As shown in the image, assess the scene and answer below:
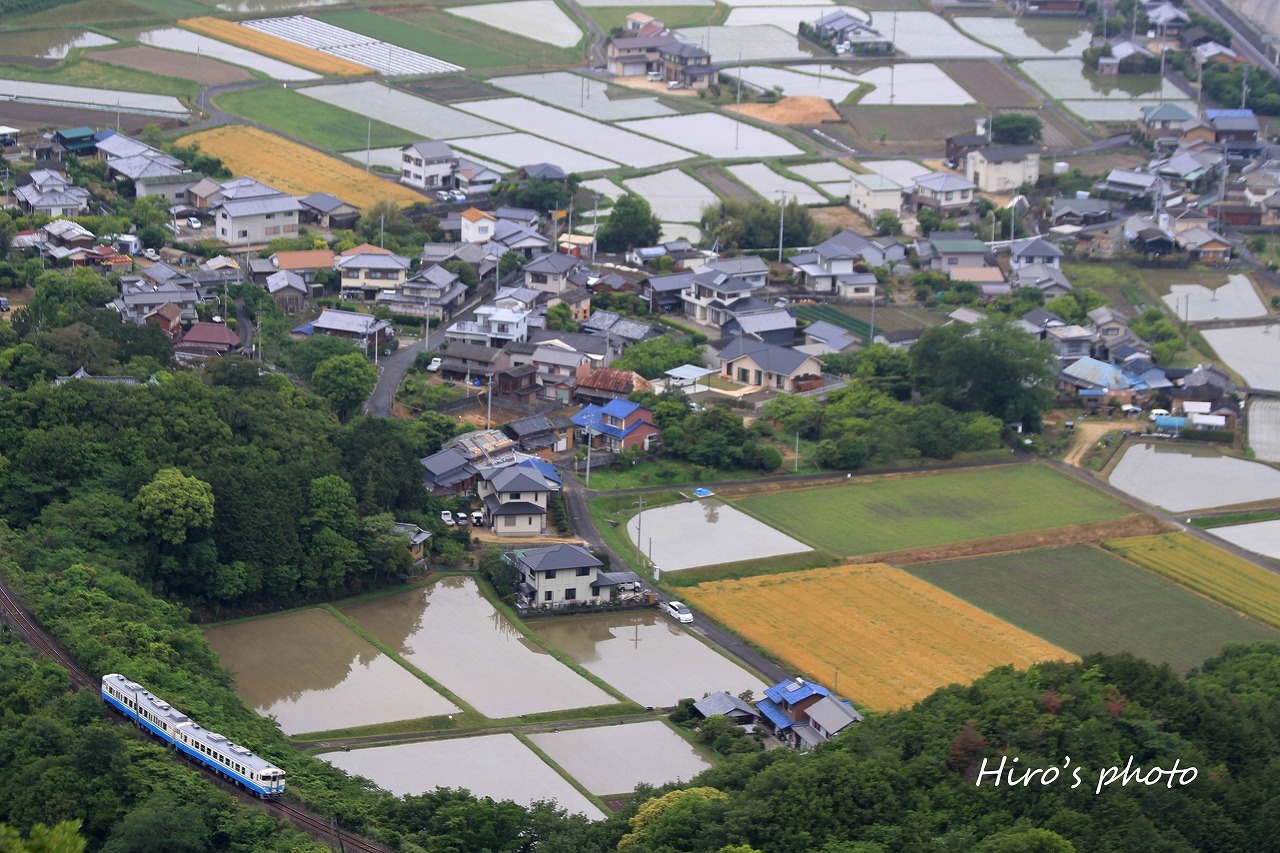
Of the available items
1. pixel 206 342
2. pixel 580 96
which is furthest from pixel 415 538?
pixel 580 96

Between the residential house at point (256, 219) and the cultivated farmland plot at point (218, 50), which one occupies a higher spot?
the cultivated farmland plot at point (218, 50)

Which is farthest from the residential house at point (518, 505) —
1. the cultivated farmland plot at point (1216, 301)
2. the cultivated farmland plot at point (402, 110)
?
the cultivated farmland plot at point (402, 110)

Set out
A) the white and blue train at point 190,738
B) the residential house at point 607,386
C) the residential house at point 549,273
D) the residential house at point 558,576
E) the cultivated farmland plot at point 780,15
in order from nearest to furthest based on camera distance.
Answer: the white and blue train at point 190,738 → the residential house at point 558,576 → the residential house at point 607,386 → the residential house at point 549,273 → the cultivated farmland plot at point 780,15

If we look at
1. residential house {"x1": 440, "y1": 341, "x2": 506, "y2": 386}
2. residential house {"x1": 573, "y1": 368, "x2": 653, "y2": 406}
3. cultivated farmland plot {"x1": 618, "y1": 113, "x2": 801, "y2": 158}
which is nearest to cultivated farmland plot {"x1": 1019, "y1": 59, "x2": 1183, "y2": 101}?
cultivated farmland plot {"x1": 618, "y1": 113, "x2": 801, "y2": 158}

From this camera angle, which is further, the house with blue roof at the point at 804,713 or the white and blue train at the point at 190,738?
the house with blue roof at the point at 804,713

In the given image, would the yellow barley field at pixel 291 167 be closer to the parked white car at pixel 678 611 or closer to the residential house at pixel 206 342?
the residential house at pixel 206 342

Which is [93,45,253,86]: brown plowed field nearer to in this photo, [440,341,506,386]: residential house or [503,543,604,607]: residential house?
[440,341,506,386]: residential house

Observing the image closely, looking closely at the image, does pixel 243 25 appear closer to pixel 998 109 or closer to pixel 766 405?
pixel 998 109

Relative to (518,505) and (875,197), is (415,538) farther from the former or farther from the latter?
(875,197)
